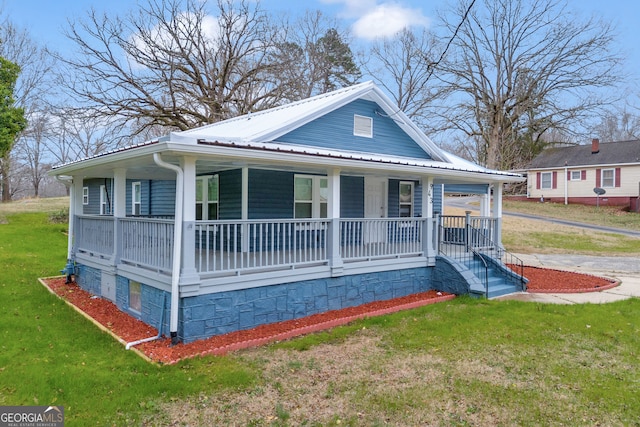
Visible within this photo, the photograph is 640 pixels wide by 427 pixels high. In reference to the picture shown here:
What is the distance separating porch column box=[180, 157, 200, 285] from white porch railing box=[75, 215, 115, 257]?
10.6 feet

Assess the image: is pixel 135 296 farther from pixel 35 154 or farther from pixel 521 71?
pixel 35 154

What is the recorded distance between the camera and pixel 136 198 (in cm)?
1688

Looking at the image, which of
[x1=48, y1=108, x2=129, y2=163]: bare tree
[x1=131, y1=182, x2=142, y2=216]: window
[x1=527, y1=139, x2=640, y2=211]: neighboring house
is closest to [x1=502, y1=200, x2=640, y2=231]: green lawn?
[x1=527, y1=139, x2=640, y2=211]: neighboring house

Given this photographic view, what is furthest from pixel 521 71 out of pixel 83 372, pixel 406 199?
pixel 83 372

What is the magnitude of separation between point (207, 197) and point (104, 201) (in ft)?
34.5

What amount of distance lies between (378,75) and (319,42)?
561 cm

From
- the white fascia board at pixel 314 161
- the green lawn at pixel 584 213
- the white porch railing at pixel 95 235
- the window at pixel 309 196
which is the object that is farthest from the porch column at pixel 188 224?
the green lawn at pixel 584 213

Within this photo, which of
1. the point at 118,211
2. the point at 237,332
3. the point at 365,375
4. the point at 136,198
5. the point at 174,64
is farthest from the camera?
the point at 174,64

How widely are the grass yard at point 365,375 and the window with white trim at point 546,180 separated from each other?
3074 centimetres

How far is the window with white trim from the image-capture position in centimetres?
3544

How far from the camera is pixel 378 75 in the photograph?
33750mm

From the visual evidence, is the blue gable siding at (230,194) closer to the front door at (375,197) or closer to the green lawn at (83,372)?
the front door at (375,197)

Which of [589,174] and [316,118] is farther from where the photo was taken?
[589,174]

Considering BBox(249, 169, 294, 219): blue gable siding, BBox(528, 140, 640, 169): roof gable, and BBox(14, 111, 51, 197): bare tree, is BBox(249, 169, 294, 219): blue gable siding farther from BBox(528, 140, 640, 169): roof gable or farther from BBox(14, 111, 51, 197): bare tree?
→ BBox(14, 111, 51, 197): bare tree
